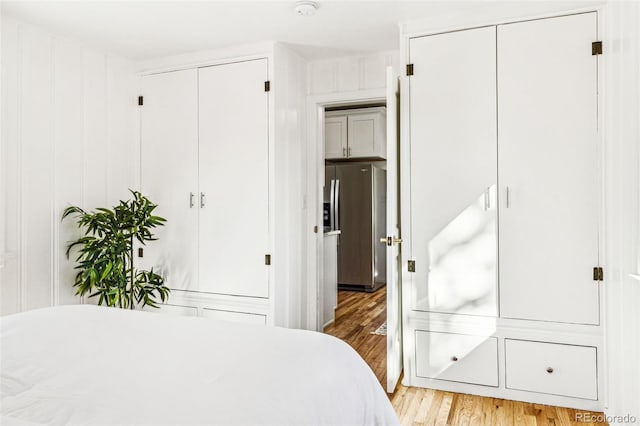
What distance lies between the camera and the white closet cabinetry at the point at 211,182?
340 centimetres

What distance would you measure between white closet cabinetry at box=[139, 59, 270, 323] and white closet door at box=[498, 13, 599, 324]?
1754 mm

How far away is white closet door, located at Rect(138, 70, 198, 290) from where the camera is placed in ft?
11.9

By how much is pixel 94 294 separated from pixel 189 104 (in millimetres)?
1707

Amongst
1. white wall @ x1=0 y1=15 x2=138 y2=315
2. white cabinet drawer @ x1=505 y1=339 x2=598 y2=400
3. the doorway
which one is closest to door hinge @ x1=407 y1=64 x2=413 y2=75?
the doorway

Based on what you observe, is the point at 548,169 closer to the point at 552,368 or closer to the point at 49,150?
the point at 552,368

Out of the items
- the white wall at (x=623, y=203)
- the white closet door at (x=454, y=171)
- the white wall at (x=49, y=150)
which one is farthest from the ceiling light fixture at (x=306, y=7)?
the white wall at (x=49, y=150)

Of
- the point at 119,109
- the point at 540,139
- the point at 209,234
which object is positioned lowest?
the point at 209,234

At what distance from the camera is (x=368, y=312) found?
5020 millimetres

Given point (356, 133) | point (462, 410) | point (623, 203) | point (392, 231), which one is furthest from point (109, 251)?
point (356, 133)

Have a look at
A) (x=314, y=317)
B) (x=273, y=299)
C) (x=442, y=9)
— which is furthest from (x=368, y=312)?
(x=442, y=9)

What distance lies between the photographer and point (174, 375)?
1.15 meters

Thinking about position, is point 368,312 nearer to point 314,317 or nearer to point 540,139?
point 314,317

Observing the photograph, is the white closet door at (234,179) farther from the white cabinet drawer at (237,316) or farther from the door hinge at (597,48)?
the door hinge at (597,48)

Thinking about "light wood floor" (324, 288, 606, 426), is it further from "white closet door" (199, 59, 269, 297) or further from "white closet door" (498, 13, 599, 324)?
"white closet door" (199, 59, 269, 297)
